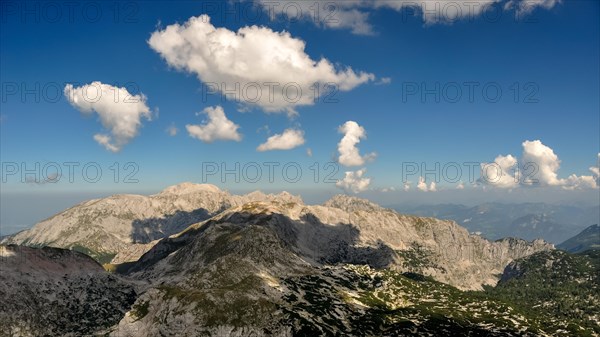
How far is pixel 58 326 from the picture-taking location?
186 metres

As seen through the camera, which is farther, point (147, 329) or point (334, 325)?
point (334, 325)

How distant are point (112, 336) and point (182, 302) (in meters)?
31.2

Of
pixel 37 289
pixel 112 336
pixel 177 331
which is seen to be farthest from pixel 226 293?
pixel 37 289

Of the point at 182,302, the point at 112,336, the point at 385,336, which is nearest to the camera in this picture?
the point at 112,336

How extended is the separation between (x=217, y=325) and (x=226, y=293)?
2029cm

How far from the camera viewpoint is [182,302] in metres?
184

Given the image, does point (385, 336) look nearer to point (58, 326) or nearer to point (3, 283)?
point (58, 326)

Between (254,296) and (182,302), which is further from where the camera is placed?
(254,296)

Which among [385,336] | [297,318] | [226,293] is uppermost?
[226,293]

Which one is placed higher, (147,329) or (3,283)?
(3,283)

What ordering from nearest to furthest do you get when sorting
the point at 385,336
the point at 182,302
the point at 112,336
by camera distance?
the point at 112,336, the point at 182,302, the point at 385,336

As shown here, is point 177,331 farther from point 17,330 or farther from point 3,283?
point 3,283

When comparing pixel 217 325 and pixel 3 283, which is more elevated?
pixel 3 283

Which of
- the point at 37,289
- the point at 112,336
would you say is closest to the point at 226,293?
the point at 112,336
